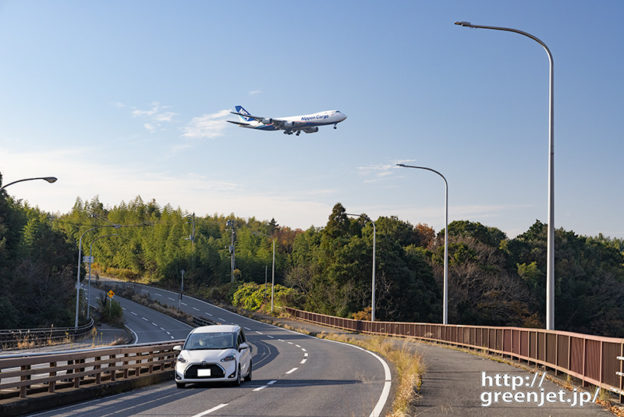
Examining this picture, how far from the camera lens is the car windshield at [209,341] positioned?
757 inches

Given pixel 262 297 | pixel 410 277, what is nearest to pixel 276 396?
pixel 410 277

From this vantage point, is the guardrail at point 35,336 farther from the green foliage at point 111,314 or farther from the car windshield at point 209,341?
the car windshield at point 209,341

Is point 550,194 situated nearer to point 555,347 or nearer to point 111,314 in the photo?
point 555,347

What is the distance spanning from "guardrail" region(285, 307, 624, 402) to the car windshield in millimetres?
9092

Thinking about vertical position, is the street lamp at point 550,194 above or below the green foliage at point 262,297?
above

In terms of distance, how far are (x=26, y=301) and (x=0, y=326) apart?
13207 mm

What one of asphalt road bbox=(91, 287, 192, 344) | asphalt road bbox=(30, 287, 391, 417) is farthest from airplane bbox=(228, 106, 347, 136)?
asphalt road bbox=(30, 287, 391, 417)

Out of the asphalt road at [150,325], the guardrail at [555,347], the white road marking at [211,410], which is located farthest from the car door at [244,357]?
the asphalt road at [150,325]

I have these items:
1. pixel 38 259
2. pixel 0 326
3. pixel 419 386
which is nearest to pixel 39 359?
pixel 419 386

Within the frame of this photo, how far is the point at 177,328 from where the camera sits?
238ft

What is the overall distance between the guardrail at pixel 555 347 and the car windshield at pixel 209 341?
29.8ft

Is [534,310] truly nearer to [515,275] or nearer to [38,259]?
[515,275]

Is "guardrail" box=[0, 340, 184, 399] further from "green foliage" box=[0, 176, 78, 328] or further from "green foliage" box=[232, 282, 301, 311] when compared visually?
"green foliage" box=[232, 282, 301, 311]

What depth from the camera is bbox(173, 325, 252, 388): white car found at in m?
18.2
